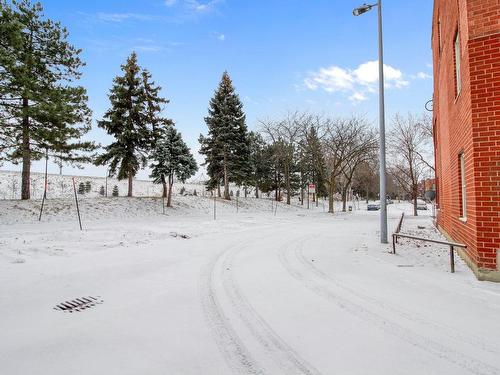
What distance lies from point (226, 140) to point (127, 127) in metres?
12.1

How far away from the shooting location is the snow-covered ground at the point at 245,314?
2.93m

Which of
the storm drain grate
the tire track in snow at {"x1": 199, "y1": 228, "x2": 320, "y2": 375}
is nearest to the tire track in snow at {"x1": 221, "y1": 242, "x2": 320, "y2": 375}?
the tire track in snow at {"x1": 199, "y1": 228, "x2": 320, "y2": 375}

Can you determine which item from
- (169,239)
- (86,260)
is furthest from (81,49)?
(86,260)

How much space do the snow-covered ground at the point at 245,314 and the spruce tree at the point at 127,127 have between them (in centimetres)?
2060

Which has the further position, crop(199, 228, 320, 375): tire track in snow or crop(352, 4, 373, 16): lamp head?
crop(352, 4, 373, 16): lamp head

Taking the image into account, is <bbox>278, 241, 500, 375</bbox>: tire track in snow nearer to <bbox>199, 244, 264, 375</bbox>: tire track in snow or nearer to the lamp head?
<bbox>199, 244, 264, 375</bbox>: tire track in snow

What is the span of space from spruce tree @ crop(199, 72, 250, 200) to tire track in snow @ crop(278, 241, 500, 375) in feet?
101

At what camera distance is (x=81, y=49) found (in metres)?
22.8

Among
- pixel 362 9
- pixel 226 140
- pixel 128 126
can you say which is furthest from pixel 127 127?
pixel 362 9

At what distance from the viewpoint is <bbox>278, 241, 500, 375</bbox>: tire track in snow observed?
2.83m

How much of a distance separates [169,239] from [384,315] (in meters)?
9.19

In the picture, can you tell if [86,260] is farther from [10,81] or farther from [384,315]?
[10,81]

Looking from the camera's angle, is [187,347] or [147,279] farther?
[147,279]

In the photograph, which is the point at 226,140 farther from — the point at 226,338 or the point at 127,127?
the point at 226,338
